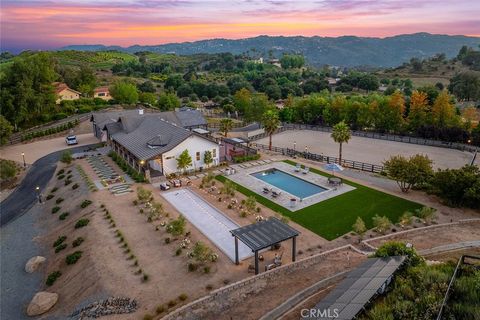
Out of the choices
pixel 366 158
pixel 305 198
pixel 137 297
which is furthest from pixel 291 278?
pixel 366 158

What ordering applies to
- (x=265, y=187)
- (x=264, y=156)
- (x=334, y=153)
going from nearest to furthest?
(x=265, y=187), (x=264, y=156), (x=334, y=153)

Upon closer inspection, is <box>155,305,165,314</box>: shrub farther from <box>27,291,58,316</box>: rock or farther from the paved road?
the paved road

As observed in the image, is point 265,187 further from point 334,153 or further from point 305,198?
point 334,153

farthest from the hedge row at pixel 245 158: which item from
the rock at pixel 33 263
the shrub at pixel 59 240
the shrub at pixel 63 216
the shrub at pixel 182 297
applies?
the shrub at pixel 182 297

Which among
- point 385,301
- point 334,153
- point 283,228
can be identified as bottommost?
point 334,153

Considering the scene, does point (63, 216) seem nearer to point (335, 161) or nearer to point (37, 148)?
point (37, 148)

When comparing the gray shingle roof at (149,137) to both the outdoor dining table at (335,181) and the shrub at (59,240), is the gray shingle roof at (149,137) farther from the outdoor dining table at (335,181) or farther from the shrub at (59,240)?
the outdoor dining table at (335,181)

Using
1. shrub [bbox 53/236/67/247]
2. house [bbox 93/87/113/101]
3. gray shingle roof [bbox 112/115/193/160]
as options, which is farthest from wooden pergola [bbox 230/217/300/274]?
house [bbox 93/87/113/101]

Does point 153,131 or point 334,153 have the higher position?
point 153,131
